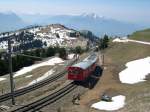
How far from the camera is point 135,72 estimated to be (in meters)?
73.3

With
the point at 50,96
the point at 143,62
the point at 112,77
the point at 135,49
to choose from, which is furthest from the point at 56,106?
the point at 135,49

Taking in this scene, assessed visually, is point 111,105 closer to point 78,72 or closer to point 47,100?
point 47,100

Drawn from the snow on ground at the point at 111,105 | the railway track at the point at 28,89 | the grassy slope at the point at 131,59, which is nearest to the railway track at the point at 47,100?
the railway track at the point at 28,89

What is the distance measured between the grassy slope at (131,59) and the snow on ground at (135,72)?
1.83 m

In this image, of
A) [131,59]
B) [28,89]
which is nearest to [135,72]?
[131,59]

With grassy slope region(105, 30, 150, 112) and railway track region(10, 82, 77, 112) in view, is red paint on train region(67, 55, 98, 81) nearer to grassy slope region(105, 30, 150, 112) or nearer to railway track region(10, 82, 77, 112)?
railway track region(10, 82, 77, 112)

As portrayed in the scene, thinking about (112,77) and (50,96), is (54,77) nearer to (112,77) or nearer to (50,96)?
(112,77)

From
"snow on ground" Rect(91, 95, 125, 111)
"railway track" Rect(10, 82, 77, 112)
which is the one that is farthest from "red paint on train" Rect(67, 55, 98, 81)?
"snow on ground" Rect(91, 95, 125, 111)

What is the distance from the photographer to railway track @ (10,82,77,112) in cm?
4514

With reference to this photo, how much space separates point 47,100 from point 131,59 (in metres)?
45.3

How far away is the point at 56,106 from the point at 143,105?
12.2 metres

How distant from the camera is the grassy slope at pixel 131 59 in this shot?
4828cm

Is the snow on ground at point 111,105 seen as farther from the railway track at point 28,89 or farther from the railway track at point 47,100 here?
the railway track at point 28,89

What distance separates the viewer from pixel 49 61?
116812 millimetres
